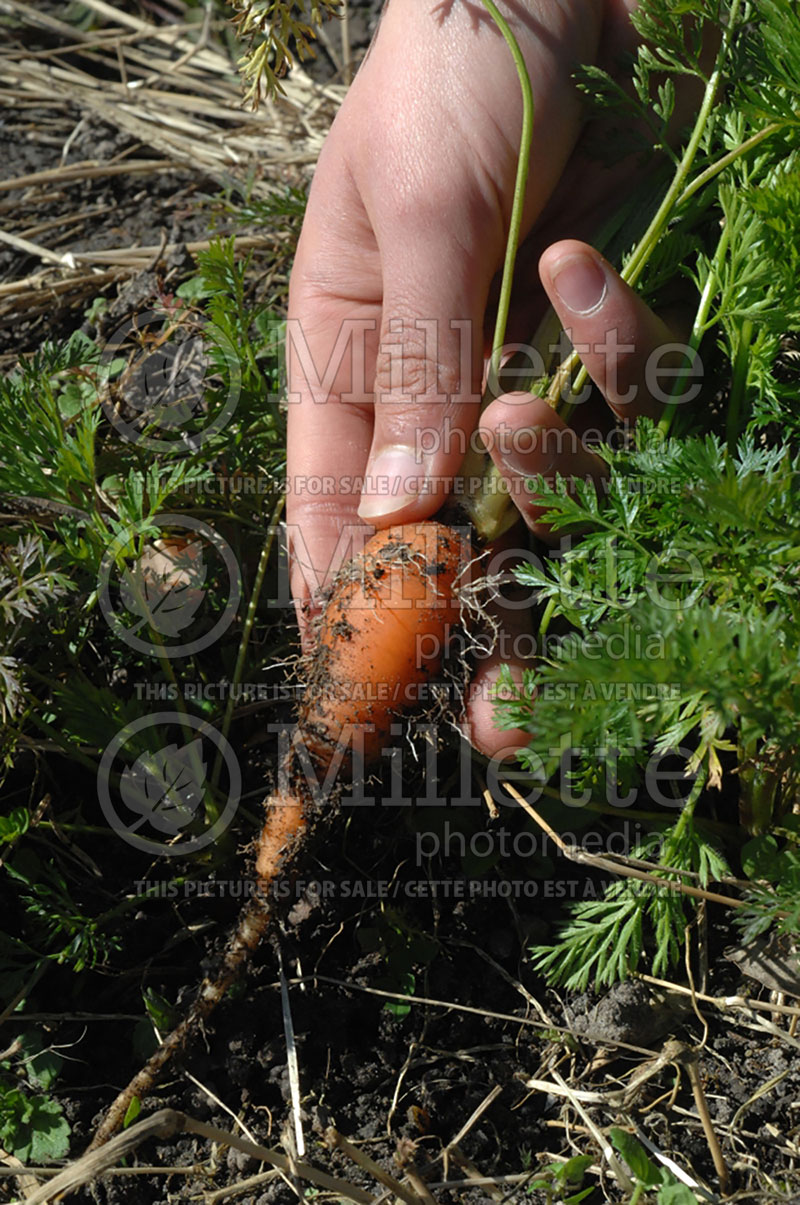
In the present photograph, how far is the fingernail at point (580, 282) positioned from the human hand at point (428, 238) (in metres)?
0.01

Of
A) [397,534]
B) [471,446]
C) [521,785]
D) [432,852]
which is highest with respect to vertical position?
[471,446]

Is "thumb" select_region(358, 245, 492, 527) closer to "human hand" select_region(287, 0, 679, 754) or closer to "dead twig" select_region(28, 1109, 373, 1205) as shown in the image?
"human hand" select_region(287, 0, 679, 754)

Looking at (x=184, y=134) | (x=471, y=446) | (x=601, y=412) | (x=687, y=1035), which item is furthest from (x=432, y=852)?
(x=184, y=134)

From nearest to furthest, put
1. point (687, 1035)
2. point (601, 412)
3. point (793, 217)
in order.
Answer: point (793, 217) < point (687, 1035) < point (601, 412)

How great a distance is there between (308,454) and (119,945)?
40.8 inches

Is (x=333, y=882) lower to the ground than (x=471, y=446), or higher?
lower

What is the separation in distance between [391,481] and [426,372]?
0.22 metres

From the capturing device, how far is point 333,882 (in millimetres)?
1978

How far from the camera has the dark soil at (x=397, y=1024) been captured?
165cm

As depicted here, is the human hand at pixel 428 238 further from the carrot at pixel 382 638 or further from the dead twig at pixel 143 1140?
the dead twig at pixel 143 1140

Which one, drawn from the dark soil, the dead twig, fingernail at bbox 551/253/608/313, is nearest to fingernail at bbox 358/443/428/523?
fingernail at bbox 551/253/608/313

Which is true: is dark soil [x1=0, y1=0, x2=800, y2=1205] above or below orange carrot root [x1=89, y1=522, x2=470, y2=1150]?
below

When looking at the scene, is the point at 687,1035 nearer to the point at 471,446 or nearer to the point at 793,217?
the point at 471,446

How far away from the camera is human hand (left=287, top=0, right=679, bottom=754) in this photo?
73.9 inches
